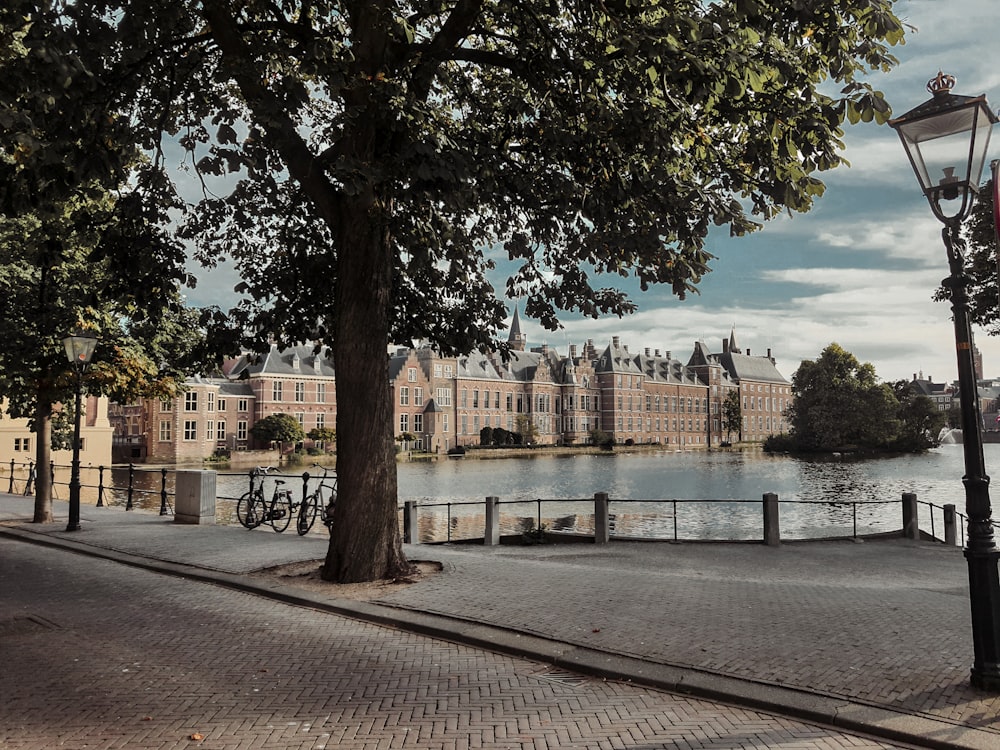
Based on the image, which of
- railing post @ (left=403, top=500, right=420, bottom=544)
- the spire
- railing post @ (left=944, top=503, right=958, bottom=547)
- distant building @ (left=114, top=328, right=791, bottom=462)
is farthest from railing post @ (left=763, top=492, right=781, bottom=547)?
the spire

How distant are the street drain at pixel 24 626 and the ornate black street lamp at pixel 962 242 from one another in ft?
27.1

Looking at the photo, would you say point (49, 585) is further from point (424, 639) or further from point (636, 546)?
point (636, 546)

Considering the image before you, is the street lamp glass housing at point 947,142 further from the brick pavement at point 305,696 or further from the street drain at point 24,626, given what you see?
the street drain at point 24,626

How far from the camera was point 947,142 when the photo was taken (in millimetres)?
5715

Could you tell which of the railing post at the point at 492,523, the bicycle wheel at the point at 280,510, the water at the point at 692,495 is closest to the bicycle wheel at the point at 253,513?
the bicycle wheel at the point at 280,510

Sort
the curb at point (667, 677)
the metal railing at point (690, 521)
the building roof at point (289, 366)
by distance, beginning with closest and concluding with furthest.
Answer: the curb at point (667, 677) → the metal railing at point (690, 521) → the building roof at point (289, 366)

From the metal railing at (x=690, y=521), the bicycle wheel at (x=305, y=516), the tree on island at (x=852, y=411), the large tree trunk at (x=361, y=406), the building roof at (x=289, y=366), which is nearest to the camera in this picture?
the large tree trunk at (x=361, y=406)

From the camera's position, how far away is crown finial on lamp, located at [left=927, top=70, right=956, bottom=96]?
5.67m

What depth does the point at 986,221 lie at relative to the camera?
2009 cm

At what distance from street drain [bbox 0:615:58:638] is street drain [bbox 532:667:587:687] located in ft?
16.6

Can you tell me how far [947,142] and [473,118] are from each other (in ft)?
24.4

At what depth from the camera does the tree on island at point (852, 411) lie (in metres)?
82.7

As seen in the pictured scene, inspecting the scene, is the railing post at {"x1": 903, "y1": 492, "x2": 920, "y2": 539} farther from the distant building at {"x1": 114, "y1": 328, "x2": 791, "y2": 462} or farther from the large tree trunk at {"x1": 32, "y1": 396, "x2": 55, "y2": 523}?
the distant building at {"x1": 114, "y1": 328, "x2": 791, "y2": 462}

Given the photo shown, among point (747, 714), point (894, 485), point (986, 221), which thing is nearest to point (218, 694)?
point (747, 714)
